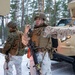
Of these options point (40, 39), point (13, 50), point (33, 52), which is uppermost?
point (40, 39)

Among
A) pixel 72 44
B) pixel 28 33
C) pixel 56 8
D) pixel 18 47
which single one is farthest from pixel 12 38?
pixel 56 8

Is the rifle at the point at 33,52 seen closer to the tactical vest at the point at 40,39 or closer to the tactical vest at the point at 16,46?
the tactical vest at the point at 40,39

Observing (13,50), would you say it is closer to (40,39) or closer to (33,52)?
(33,52)

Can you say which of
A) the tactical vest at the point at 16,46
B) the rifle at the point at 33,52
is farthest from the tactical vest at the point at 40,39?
the tactical vest at the point at 16,46

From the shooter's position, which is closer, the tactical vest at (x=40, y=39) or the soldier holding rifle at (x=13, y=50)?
the tactical vest at (x=40, y=39)

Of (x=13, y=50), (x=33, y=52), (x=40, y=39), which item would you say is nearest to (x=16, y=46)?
(x=13, y=50)

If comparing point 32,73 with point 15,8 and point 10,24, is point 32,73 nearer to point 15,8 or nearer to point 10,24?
point 10,24

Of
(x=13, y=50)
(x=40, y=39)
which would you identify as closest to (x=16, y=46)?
(x=13, y=50)

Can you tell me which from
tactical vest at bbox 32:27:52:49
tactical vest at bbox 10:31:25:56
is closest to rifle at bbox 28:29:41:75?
tactical vest at bbox 32:27:52:49

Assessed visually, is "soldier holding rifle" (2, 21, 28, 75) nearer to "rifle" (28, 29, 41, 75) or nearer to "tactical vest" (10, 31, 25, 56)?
"tactical vest" (10, 31, 25, 56)

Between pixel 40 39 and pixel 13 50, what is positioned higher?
pixel 40 39

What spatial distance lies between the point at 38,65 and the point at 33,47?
36cm

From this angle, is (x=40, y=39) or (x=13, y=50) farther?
(x=13, y=50)

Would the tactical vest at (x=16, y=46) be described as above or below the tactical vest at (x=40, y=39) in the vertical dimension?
below
